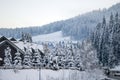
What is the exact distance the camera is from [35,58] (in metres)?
55.8

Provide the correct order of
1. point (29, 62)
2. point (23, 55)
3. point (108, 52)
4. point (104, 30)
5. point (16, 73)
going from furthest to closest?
point (104, 30) < point (108, 52) < point (23, 55) < point (29, 62) < point (16, 73)

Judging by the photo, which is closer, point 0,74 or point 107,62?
point 0,74

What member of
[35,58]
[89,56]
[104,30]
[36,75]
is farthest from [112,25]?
[36,75]

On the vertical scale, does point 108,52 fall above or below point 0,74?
above

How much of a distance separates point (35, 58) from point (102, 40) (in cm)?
3899

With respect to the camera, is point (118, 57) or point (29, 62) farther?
point (118, 57)

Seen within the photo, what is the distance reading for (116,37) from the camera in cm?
8588

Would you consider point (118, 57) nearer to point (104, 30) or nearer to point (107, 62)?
point (107, 62)

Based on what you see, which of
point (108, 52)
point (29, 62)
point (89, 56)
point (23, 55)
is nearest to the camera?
point (29, 62)

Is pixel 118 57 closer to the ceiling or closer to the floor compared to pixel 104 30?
closer to the floor

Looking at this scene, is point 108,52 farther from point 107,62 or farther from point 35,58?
point 35,58

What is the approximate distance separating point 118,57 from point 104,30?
11.2 metres

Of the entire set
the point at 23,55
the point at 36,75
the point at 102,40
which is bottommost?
the point at 36,75

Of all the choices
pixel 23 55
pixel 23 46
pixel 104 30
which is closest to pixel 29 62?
pixel 23 55
